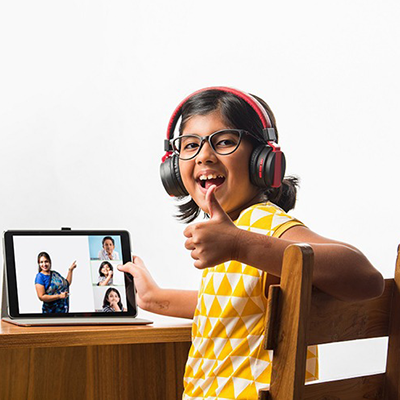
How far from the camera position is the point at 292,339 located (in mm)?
680

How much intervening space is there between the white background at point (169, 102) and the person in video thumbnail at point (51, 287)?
1100 mm

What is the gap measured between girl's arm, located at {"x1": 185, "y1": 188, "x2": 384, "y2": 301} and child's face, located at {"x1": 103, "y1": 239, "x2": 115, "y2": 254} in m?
0.48

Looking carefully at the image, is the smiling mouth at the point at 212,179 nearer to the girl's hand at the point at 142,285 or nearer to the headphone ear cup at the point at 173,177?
the headphone ear cup at the point at 173,177

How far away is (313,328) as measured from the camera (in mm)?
725

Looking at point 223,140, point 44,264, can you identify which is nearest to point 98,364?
point 44,264

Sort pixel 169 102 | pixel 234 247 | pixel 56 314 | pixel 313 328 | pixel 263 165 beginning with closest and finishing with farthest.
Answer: pixel 313 328, pixel 234 247, pixel 263 165, pixel 56 314, pixel 169 102

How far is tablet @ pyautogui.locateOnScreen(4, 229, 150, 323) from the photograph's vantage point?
123cm

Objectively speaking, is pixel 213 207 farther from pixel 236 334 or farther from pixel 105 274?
pixel 105 274

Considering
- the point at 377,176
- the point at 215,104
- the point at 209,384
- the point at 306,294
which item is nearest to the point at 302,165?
the point at 377,176

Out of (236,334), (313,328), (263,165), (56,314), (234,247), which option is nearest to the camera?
(313,328)

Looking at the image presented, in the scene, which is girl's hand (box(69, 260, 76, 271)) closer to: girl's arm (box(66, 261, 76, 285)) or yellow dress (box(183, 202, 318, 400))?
girl's arm (box(66, 261, 76, 285))

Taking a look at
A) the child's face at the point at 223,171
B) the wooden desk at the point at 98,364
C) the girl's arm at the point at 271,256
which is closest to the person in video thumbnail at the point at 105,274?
the wooden desk at the point at 98,364

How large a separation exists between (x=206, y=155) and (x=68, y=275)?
361 mm

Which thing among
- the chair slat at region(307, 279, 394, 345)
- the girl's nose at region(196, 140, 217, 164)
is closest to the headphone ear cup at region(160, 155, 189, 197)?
the girl's nose at region(196, 140, 217, 164)
